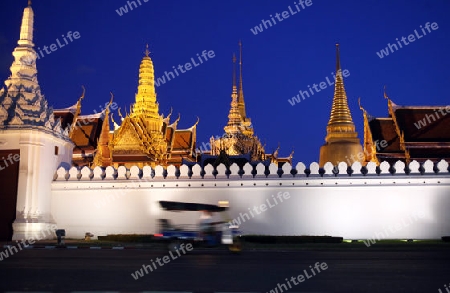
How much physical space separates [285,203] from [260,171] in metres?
1.48

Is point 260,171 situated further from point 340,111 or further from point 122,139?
point 340,111

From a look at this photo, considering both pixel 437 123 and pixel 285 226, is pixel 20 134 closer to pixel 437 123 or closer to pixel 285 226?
pixel 285 226

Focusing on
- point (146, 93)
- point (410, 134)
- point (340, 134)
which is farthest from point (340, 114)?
point (146, 93)

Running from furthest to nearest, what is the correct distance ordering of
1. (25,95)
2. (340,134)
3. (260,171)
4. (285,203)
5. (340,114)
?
(340,114), (340,134), (25,95), (260,171), (285,203)

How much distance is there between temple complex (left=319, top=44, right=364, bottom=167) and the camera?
47.0 metres

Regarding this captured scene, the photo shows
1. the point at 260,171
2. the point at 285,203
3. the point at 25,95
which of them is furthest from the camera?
the point at 25,95

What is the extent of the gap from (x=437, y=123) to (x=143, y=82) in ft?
70.8

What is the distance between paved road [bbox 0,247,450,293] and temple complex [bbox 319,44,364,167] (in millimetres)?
35579

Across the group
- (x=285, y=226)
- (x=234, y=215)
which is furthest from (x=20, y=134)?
(x=285, y=226)

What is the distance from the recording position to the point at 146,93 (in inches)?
1715

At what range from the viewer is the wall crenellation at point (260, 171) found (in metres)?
20.5

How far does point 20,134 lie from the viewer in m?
20.7

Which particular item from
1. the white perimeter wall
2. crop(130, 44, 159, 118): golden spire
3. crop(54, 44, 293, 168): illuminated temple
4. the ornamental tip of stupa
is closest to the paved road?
the white perimeter wall

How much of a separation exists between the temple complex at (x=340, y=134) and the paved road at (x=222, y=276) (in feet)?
117
